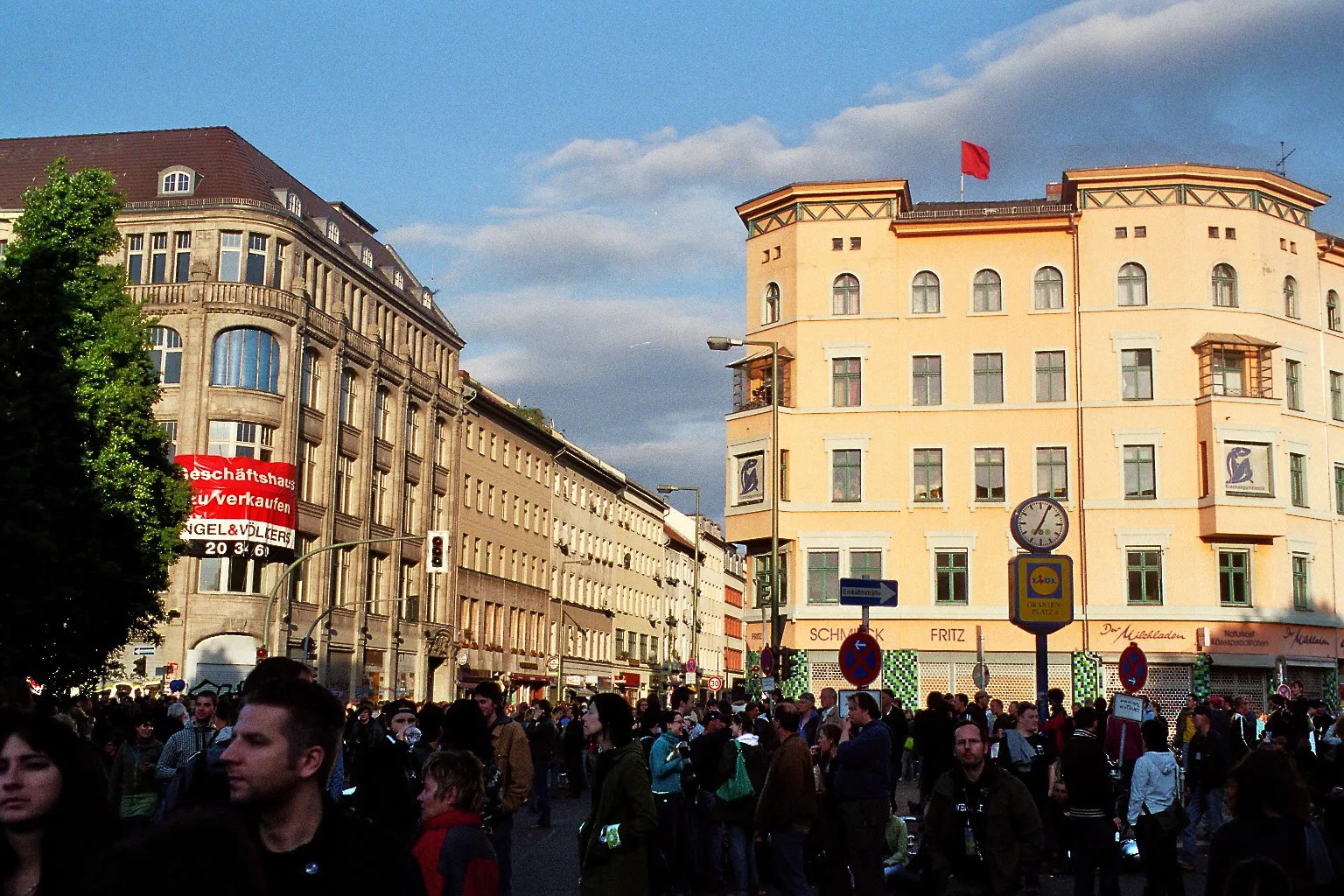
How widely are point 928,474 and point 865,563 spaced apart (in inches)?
147

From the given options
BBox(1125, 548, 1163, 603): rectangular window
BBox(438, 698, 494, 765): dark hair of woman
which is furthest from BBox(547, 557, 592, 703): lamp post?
BBox(438, 698, 494, 765): dark hair of woman

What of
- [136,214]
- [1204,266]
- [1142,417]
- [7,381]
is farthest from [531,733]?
[136,214]

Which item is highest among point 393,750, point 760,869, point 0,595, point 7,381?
point 7,381

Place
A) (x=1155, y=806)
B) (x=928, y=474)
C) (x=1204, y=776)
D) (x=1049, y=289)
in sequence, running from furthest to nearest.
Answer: (x=1049, y=289) < (x=928, y=474) < (x=1204, y=776) < (x=1155, y=806)

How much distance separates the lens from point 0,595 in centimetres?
3145

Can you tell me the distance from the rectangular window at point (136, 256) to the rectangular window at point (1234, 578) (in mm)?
40518

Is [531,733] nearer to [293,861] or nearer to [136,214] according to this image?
[293,861]

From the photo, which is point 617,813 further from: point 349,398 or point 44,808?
point 349,398

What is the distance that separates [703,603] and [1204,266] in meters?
90.3

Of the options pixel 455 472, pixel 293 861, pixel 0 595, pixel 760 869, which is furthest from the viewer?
pixel 455 472

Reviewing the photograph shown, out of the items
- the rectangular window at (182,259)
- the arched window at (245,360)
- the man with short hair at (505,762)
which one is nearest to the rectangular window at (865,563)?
the arched window at (245,360)

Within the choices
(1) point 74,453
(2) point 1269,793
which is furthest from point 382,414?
(2) point 1269,793

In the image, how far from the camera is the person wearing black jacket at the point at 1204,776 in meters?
19.4

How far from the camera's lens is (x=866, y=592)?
20.6 m
